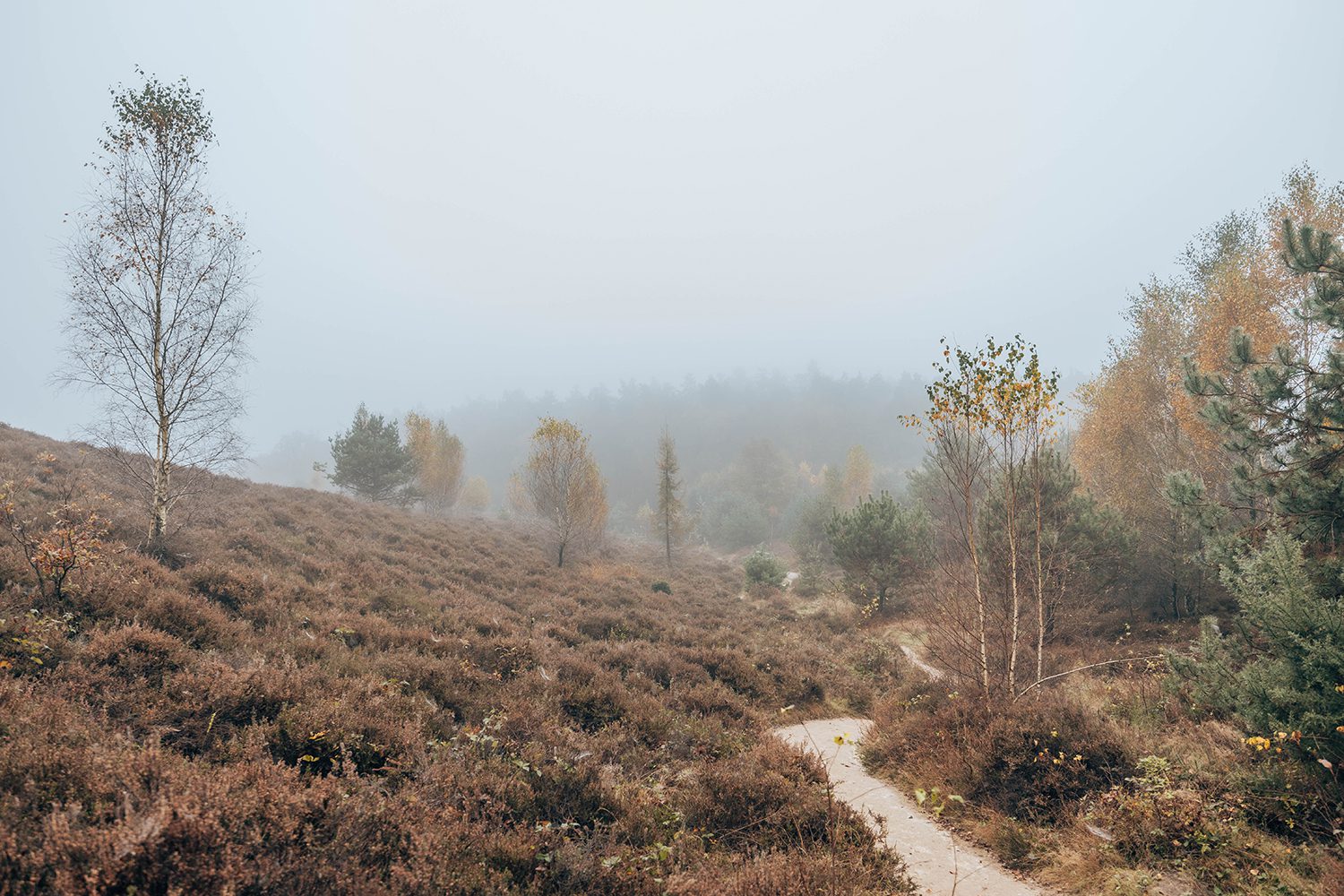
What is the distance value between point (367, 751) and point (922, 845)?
19.4 ft

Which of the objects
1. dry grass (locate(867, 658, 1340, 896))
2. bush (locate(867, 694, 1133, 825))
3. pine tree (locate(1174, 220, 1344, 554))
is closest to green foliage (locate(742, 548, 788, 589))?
dry grass (locate(867, 658, 1340, 896))

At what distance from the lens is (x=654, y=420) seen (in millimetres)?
145375

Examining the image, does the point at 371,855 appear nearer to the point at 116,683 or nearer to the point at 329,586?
the point at 116,683

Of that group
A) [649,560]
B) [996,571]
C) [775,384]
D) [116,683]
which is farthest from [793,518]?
[775,384]

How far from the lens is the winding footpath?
4660 mm

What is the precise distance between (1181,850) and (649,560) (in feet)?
112

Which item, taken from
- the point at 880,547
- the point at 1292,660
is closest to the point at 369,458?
the point at 880,547

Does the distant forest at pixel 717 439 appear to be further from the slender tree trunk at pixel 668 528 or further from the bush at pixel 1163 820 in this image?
the bush at pixel 1163 820

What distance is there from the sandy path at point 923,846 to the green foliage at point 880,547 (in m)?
13.9

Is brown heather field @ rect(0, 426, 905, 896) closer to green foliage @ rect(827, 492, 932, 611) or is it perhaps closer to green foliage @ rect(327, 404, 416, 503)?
green foliage @ rect(827, 492, 932, 611)

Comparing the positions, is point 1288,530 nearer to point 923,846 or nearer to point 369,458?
point 923,846

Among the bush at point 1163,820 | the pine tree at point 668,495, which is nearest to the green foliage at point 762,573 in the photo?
the pine tree at point 668,495

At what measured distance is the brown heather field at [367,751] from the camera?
3.11m

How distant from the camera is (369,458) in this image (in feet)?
112
